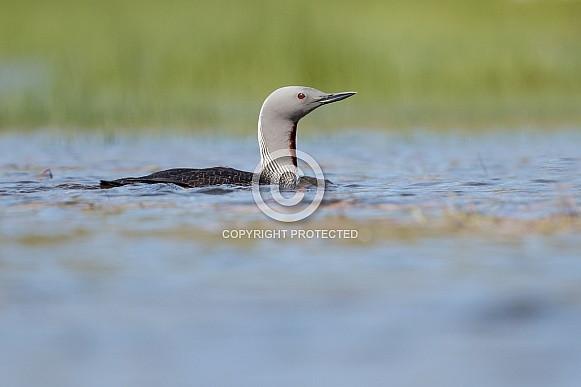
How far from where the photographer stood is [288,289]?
4.48m

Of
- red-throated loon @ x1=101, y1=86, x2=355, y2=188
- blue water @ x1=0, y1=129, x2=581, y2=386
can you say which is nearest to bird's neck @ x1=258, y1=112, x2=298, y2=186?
red-throated loon @ x1=101, y1=86, x2=355, y2=188

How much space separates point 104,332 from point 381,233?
223 centimetres

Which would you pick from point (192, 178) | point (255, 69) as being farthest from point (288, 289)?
point (255, 69)

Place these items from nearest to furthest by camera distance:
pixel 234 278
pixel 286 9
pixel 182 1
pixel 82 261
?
pixel 234 278 → pixel 82 261 → pixel 286 9 → pixel 182 1

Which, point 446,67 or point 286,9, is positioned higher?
point 286,9

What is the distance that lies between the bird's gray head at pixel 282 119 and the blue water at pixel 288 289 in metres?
0.47

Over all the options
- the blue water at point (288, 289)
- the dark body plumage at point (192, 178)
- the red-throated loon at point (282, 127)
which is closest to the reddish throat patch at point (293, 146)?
the red-throated loon at point (282, 127)

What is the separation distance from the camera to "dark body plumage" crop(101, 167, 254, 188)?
764cm

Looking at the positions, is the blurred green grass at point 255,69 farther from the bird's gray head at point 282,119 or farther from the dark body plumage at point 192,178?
the dark body plumage at point 192,178

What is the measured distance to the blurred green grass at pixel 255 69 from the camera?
535 inches

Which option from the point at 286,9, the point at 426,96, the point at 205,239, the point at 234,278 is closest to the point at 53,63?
the point at 286,9

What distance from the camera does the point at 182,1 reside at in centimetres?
1911

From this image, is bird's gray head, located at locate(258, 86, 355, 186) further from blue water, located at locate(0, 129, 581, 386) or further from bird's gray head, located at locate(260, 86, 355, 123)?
blue water, located at locate(0, 129, 581, 386)

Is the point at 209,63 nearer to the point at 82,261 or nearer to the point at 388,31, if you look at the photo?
the point at 388,31
